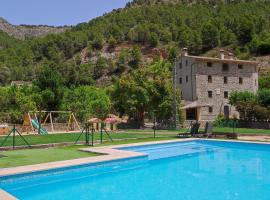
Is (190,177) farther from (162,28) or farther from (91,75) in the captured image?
(162,28)

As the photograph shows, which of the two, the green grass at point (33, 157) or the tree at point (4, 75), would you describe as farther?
the tree at point (4, 75)

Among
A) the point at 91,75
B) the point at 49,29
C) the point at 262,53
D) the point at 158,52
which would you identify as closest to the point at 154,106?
the point at 262,53

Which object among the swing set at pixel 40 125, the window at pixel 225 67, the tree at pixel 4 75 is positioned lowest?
the swing set at pixel 40 125

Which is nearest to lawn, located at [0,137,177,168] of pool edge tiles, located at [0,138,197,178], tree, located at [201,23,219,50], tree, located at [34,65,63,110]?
pool edge tiles, located at [0,138,197,178]

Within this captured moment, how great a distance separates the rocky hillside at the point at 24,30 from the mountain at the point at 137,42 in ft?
159

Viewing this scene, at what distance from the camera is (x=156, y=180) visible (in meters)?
10.9

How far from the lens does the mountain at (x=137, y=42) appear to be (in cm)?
8069

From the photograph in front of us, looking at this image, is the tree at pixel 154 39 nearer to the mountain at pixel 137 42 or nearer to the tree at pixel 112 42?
the mountain at pixel 137 42

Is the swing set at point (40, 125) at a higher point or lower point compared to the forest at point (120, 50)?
A: lower

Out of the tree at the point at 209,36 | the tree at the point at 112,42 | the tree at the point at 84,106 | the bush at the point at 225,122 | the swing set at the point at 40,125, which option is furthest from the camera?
the tree at the point at 112,42

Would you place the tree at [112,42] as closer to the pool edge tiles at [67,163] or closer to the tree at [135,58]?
the tree at [135,58]

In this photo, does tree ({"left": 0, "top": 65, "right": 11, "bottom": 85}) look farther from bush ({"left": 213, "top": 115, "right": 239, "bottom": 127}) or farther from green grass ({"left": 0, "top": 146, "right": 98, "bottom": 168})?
green grass ({"left": 0, "top": 146, "right": 98, "bottom": 168})

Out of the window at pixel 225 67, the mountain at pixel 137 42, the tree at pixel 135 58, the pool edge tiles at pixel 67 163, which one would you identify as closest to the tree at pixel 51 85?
the window at pixel 225 67

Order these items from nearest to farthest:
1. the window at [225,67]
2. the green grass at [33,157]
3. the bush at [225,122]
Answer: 1. the green grass at [33,157]
2. the bush at [225,122]
3. the window at [225,67]
